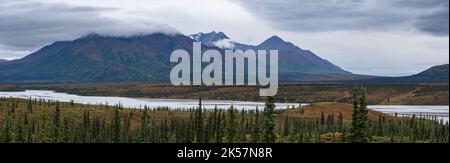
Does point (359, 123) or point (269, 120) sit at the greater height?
point (269, 120)

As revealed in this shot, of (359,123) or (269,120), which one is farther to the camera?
(269,120)

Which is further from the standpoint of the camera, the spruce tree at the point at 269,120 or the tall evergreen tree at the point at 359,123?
the spruce tree at the point at 269,120

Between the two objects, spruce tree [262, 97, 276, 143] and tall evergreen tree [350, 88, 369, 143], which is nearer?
tall evergreen tree [350, 88, 369, 143]
